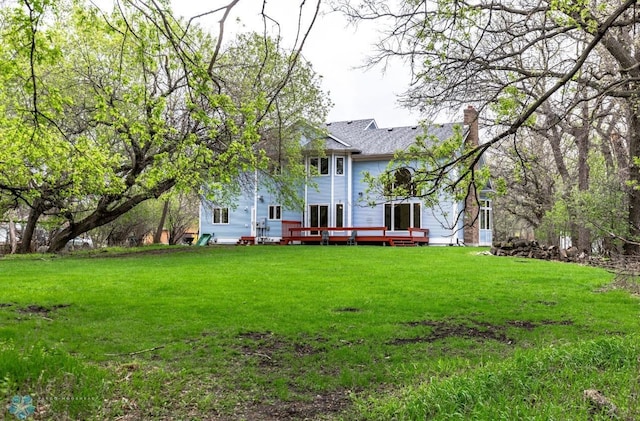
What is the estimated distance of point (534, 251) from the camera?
18.1 m

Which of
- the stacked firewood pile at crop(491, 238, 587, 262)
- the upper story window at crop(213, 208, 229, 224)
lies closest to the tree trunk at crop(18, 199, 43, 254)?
the upper story window at crop(213, 208, 229, 224)

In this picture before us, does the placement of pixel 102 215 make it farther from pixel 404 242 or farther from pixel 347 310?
pixel 347 310

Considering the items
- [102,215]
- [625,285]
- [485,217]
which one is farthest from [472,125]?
[485,217]

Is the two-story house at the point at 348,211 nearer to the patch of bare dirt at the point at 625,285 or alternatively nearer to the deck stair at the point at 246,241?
the deck stair at the point at 246,241

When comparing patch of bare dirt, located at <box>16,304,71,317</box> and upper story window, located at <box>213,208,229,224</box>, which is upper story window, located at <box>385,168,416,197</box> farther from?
upper story window, located at <box>213,208,229,224</box>

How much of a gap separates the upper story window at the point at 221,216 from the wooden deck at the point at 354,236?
189 inches

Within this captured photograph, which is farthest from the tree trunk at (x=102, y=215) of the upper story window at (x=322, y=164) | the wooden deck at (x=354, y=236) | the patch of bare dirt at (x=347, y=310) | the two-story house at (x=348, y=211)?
the patch of bare dirt at (x=347, y=310)

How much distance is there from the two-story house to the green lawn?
13.1 m

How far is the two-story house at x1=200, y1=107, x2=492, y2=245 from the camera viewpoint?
24.8 meters

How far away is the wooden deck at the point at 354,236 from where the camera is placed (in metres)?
24.1

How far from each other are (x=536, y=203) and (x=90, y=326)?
23.5 metres

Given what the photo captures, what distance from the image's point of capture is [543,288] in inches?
400

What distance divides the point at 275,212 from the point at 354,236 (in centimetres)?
549

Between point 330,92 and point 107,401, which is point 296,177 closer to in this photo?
point 330,92
